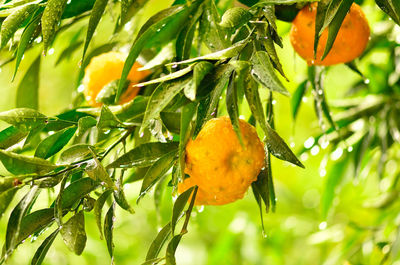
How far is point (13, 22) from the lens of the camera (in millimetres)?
630

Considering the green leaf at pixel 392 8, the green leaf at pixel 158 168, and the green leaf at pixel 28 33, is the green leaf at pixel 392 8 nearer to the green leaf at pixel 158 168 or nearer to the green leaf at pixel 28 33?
the green leaf at pixel 158 168

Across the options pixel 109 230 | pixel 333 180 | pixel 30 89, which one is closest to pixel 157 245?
pixel 109 230

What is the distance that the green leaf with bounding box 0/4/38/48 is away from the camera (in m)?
0.62

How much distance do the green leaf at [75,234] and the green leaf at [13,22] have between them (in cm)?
19

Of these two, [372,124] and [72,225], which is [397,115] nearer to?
[372,124]

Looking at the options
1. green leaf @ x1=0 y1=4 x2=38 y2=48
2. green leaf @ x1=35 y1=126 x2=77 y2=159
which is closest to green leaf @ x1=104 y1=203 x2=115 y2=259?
green leaf @ x1=35 y1=126 x2=77 y2=159

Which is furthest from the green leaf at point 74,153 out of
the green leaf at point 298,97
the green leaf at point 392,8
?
the green leaf at point 298,97

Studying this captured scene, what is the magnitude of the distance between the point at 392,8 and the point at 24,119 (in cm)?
39

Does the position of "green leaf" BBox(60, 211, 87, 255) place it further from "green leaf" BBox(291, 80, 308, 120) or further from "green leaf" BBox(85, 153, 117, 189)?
"green leaf" BBox(291, 80, 308, 120)

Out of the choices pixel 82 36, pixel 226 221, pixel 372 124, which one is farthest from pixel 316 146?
pixel 226 221

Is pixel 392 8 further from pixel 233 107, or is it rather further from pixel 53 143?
pixel 53 143

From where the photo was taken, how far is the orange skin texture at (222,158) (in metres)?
0.60

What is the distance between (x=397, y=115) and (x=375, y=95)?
8 centimetres

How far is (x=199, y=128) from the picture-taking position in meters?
0.58
